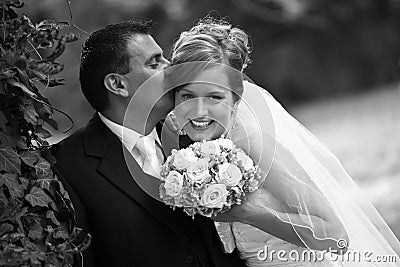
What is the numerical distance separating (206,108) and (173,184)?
0.40 m

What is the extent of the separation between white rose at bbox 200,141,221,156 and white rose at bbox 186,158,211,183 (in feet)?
0.17

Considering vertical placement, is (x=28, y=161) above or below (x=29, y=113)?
below

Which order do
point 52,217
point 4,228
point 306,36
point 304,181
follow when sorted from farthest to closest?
point 306,36 → point 304,181 → point 52,217 → point 4,228

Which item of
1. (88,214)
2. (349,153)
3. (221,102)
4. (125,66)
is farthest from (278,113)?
(349,153)

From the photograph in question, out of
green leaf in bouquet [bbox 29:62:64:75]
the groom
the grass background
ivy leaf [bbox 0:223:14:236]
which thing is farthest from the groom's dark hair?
the grass background

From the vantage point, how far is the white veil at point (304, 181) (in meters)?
3.82

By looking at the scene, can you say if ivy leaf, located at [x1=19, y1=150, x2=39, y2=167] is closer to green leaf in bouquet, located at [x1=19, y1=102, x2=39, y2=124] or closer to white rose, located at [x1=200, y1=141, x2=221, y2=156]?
green leaf in bouquet, located at [x1=19, y1=102, x2=39, y2=124]

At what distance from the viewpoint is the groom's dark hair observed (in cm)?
412

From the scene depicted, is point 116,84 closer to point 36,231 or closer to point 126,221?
point 126,221

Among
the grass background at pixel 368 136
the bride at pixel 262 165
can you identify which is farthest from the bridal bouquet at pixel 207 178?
the grass background at pixel 368 136

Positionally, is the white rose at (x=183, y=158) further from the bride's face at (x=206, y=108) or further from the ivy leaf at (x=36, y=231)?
the ivy leaf at (x=36, y=231)

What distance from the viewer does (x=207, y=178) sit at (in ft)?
11.9

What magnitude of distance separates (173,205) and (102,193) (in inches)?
14.9

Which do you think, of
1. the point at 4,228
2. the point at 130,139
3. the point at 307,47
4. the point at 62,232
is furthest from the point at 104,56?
the point at 307,47
